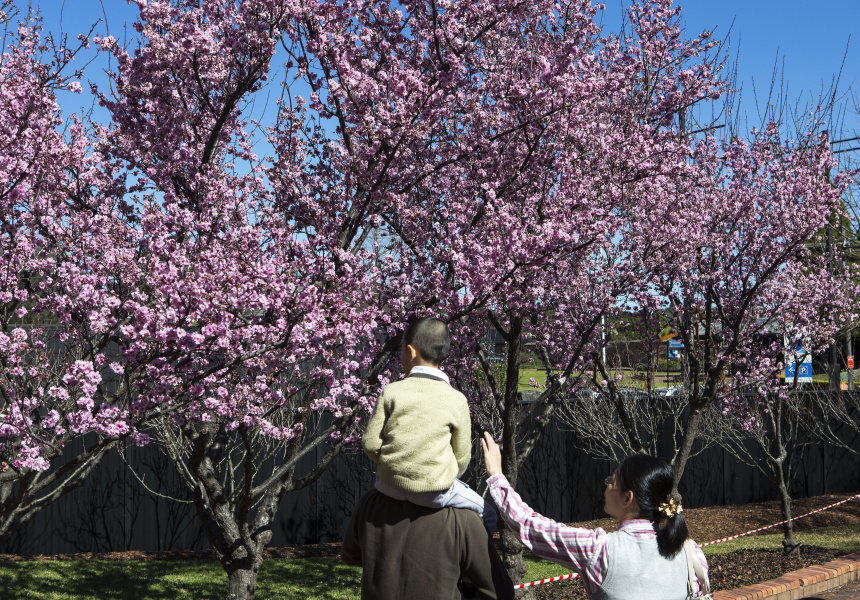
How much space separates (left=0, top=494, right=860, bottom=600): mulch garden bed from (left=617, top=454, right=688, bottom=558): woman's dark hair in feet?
16.1

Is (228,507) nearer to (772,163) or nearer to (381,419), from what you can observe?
(381,419)

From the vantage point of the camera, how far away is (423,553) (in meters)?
2.64

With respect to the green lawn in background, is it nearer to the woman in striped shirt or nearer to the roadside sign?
the roadside sign

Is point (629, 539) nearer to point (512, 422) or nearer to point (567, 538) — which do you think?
point (567, 538)

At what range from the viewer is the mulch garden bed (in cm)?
775

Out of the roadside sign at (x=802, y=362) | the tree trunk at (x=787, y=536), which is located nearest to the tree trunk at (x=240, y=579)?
the tree trunk at (x=787, y=536)

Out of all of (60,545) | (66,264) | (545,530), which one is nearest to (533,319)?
(66,264)

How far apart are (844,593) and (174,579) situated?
7.43 metres

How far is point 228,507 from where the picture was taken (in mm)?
6273

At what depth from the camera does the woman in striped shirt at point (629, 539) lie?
253 cm

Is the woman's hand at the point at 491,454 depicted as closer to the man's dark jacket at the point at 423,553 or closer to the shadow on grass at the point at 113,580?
the man's dark jacket at the point at 423,553

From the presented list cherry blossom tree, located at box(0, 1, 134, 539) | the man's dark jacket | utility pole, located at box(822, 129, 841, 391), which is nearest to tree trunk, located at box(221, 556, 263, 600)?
cherry blossom tree, located at box(0, 1, 134, 539)

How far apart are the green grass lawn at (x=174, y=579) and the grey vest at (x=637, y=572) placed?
20.4ft

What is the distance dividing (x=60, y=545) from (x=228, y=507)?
5.71 m
